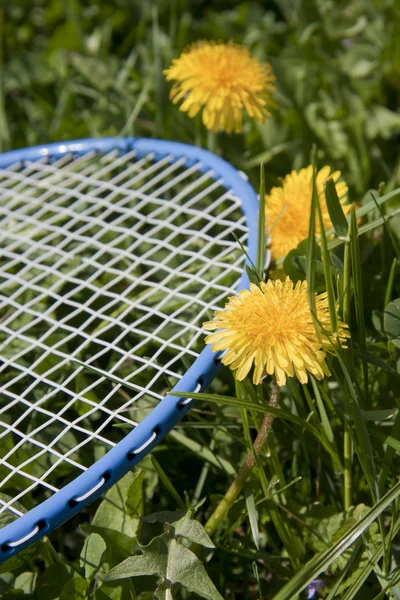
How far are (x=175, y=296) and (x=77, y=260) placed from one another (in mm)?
301

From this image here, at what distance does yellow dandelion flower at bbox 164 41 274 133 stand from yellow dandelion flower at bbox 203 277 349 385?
2.24 feet

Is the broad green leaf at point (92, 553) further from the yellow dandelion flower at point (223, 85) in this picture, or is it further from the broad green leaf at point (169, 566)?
the yellow dandelion flower at point (223, 85)

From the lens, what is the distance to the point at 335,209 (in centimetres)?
118

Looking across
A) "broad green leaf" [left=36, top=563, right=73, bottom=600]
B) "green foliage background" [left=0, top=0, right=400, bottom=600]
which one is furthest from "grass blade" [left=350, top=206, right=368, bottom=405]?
"broad green leaf" [left=36, top=563, right=73, bottom=600]

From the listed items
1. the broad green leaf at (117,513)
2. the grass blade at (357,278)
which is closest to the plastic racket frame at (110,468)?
the broad green leaf at (117,513)

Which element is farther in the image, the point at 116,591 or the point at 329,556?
the point at 116,591

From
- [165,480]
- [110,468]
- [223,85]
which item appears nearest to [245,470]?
[165,480]

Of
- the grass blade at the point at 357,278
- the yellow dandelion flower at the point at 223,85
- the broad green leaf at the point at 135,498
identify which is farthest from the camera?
the yellow dandelion flower at the point at 223,85

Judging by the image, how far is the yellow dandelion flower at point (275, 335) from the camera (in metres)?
1.10

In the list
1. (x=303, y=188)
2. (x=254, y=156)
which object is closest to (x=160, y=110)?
(x=254, y=156)

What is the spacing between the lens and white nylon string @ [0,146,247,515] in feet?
4.69

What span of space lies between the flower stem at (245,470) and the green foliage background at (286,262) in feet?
0.10

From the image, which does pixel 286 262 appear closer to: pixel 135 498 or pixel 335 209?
pixel 335 209

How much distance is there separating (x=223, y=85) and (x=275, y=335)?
0.82 metres
